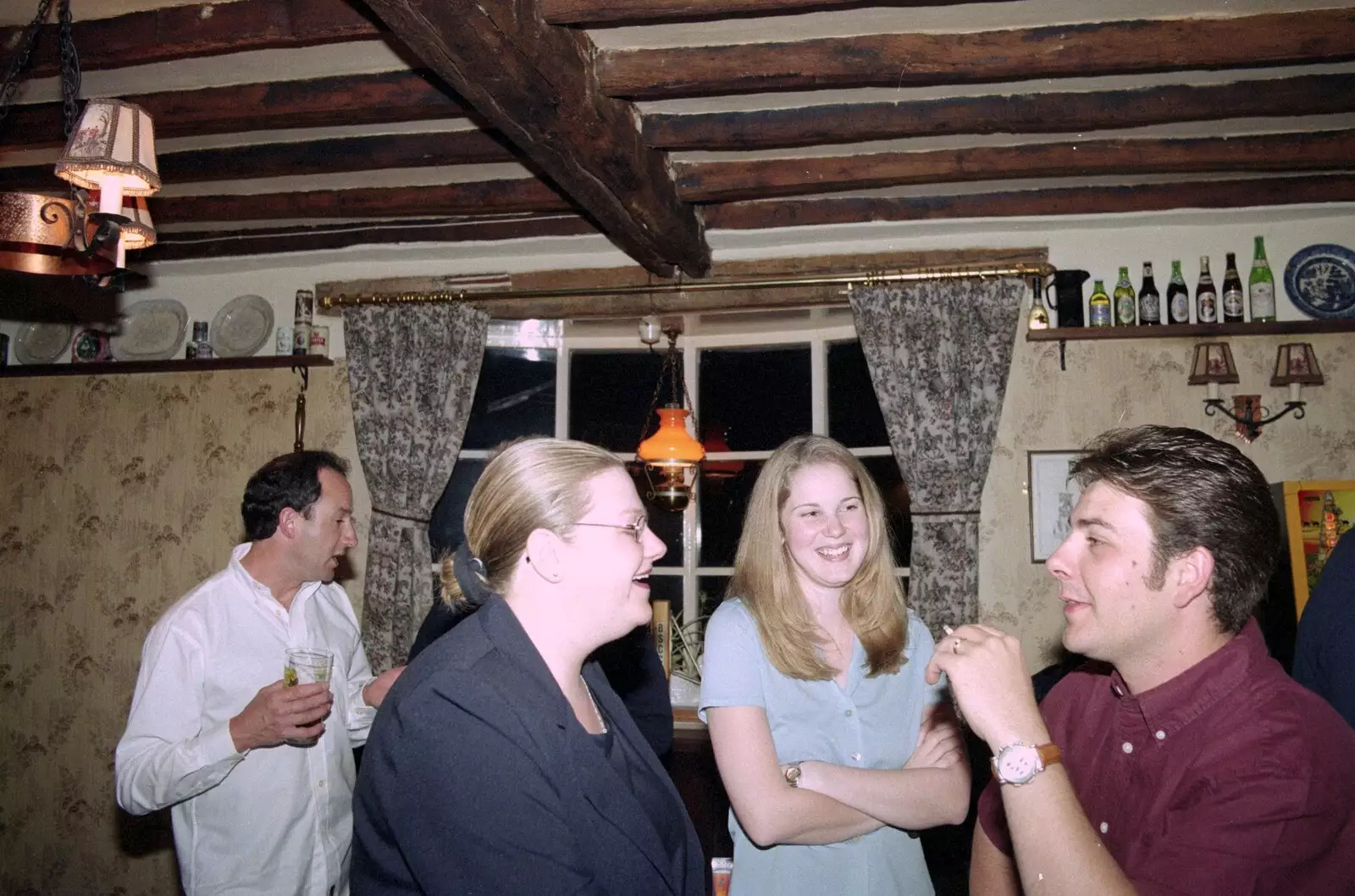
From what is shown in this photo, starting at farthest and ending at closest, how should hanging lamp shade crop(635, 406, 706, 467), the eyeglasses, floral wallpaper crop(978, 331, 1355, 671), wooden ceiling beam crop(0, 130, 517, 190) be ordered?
floral wallpaper crop(978, 331, 1355, 671)
hanging lamp shade crop(635, 406, 706, 467)
wooden ceiling beam crop(0, 130, 517, 190)
the eyeglasses

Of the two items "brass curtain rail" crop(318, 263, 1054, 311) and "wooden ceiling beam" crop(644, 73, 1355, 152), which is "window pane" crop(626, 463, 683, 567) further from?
"wooden ceiling beam" crop(644, 73, 1355, 152)

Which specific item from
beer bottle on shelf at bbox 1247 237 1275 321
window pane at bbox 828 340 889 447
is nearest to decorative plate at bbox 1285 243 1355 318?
beer bottle on shelf at bbox 1247 237 1275 321

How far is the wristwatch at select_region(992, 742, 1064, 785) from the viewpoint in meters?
1.36

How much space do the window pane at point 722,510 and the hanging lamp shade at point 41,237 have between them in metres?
3.65

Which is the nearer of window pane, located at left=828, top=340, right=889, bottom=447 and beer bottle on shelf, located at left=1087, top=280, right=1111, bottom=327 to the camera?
beer bottle on shelf, located at left=1087, top=280, right=1111, bottom=327

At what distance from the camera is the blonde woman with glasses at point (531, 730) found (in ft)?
4.18

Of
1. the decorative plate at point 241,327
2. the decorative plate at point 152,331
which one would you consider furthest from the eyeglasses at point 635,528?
the decorative plate at point 152,331

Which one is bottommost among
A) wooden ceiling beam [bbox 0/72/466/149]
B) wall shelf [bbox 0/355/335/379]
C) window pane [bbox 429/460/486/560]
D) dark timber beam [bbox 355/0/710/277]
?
window pane [bbox 429/460/486/560]

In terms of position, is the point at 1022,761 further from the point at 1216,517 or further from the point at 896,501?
the point at 896,501

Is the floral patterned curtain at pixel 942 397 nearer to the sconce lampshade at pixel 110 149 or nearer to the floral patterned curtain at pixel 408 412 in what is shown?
the floral patterned curtain at pixel 408 412

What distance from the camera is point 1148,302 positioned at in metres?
4.67

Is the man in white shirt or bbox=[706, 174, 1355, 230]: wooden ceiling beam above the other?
bbox=[706, 174, 1355, 230]: wooden ceiling beam

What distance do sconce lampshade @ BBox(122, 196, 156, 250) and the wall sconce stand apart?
4617mm

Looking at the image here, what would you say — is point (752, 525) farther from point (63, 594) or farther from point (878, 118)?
point (63, 594)
